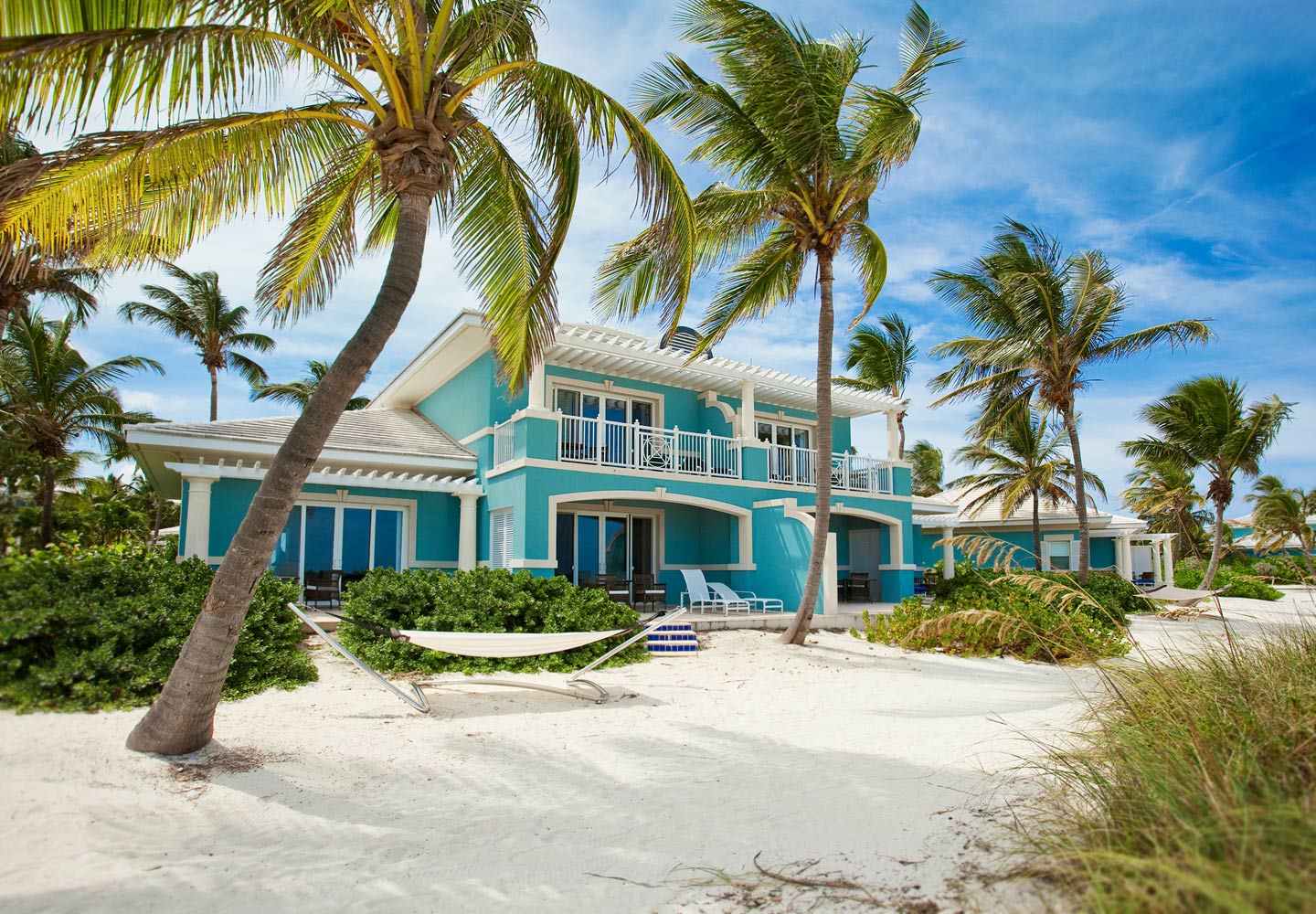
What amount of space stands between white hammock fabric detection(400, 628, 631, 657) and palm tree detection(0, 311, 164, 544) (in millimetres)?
18880

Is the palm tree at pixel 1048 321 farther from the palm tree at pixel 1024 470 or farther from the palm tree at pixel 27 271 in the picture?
the palm tree at pixel 27 271

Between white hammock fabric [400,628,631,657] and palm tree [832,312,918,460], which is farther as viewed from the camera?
palm tree [832,312,918,460]

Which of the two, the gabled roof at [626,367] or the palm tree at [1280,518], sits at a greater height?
the gabled roof at [626,367]

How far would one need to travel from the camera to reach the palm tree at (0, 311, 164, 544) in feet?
68.7

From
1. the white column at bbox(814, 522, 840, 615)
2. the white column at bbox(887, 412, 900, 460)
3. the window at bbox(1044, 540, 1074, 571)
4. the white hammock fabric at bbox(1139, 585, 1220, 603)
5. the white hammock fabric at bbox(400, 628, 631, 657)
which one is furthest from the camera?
the window at bbox(1044, 540, 1074, 571)

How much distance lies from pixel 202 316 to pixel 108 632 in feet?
85.8

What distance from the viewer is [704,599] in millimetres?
15359

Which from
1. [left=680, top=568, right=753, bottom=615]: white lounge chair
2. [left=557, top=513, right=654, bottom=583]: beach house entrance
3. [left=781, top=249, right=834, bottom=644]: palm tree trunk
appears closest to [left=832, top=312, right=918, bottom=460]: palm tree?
[left=557, top=513, right=654, bottom=583]: beach house entrance

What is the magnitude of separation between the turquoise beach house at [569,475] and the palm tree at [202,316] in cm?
1427

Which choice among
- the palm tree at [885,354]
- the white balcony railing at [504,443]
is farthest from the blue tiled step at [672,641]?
the palm tree at [885,354]

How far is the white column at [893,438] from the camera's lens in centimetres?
1912

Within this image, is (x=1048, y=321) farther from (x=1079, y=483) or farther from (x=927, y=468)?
(x=927, y=468)

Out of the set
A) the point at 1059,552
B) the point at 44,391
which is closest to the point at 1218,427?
the point at 1059,552

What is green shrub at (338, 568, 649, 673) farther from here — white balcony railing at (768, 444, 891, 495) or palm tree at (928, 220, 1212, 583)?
palm tree at (928, 220, 1212, 583)
